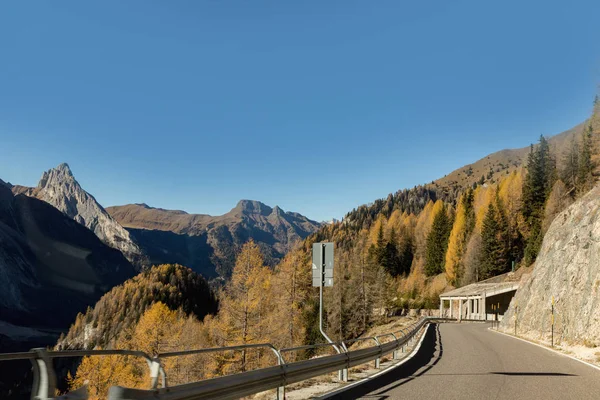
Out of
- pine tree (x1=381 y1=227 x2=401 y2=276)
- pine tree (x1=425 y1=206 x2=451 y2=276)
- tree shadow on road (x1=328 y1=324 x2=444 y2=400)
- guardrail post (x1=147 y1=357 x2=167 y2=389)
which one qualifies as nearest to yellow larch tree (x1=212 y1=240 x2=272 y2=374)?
tree shadow on road (x1=328 y1=324 x2=444 y2=400)

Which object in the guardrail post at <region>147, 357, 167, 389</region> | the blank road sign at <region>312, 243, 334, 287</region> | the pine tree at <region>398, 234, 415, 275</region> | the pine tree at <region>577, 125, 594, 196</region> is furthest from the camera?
the pine tree at <region>398, 234, 415, 275</region>

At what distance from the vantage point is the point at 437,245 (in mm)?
97062

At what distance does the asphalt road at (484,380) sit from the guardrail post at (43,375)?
507 centimetres

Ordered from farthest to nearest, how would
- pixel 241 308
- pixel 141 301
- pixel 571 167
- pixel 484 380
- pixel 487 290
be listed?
pixel 141 301
pixel 571 167
pixel 487 290
pixel 241 308
pixel 484 380

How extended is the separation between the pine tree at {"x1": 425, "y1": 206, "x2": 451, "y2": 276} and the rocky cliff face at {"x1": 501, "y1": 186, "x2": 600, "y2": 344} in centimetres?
6391

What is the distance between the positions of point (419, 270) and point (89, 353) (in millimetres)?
104599

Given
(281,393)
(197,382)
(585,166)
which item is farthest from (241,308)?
(585,166)

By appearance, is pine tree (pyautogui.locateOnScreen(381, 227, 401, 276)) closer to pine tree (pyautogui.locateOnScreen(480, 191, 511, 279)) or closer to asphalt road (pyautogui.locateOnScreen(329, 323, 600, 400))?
pine tree (pyautogui.locateOnScreen(480, 191, 511, 279))

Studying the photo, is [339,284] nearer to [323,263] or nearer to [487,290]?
[487,290]

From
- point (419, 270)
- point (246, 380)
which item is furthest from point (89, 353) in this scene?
point (419, 270)

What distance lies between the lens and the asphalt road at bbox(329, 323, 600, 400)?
7910mm

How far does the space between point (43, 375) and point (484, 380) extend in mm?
9121

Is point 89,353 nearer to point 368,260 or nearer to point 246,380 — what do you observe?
point 246,380

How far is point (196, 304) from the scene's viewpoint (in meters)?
134
